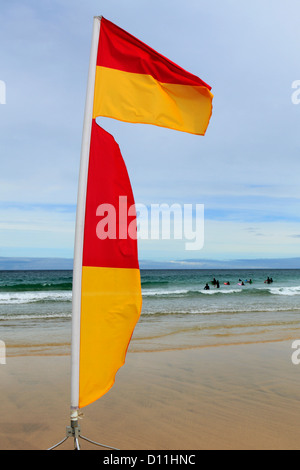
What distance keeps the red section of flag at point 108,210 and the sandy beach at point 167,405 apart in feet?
6.97

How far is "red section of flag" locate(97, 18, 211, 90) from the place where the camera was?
3668 millimetres

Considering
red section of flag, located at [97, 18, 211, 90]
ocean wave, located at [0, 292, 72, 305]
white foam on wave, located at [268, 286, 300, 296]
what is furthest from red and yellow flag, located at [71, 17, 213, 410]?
white foam on wave, located at [268, 286, 300, 296]

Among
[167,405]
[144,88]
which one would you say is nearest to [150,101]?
[144,88]

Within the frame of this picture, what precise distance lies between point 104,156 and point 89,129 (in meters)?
0.27

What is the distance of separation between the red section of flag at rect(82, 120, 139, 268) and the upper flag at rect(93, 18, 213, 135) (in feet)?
1.04

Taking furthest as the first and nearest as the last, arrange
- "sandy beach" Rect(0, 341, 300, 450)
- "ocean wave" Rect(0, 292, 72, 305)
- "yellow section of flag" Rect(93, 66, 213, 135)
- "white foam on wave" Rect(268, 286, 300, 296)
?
"white foam on wave" Rect(268, 286, 300, 296) → "ocean wave" Rect(0, 292, 72, 305) → "sandy beach" Rect(0, 341, 300, 450) → "yellow section of flag" Rect(93, 66, 213, 135)

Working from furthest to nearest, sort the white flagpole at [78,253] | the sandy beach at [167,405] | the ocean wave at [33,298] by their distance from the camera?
the ocean wave at [33,298], the sandy beach at [167,405], the white flagpole at [78,253]

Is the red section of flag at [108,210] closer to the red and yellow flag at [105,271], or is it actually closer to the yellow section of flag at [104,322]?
the red and yellow flag at [105,271]

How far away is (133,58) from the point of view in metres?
3.75

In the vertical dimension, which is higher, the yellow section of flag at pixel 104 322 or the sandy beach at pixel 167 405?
the yellow section of flag at pixel 104 322

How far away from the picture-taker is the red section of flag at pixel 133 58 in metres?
3.67

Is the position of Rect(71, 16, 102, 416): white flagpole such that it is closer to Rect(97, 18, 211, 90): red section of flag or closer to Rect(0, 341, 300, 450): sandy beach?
Rect(97, 18, 211, 90): red section of flag

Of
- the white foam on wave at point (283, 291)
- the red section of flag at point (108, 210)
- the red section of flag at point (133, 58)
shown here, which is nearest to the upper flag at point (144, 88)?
the red section of flag at point (133, 58)

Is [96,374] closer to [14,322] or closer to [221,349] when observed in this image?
[221,349]
